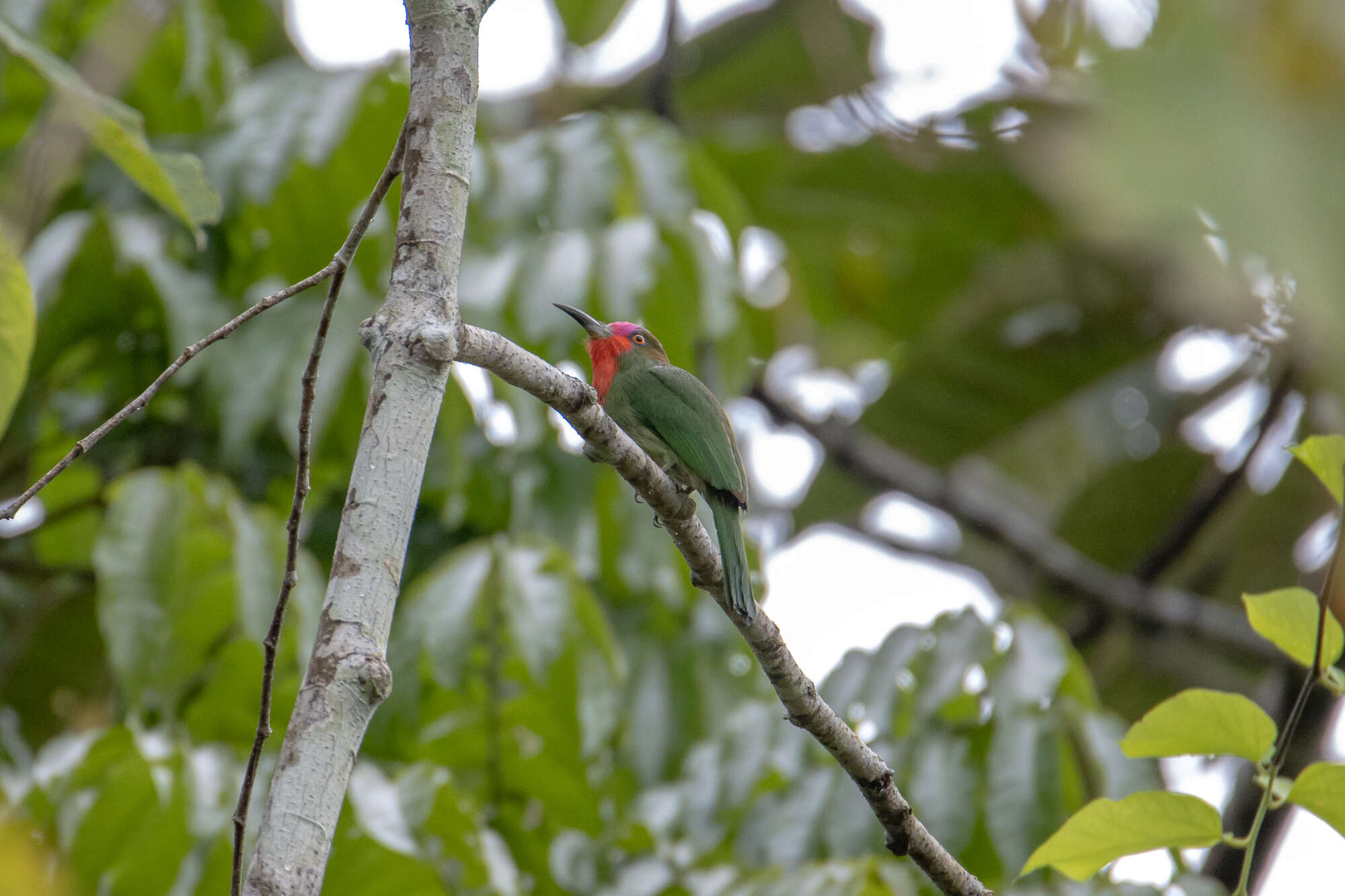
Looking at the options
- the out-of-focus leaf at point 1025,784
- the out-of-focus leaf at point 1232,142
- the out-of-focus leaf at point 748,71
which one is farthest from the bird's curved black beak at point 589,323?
the out-of-focus leaf at point 748,71

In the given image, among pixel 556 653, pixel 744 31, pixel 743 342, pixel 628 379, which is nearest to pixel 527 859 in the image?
pixel 556 653

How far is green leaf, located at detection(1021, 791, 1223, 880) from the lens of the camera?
5.71 feet

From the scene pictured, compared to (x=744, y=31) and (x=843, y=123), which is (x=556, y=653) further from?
(x=744, y=31)

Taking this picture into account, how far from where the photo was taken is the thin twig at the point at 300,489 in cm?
153

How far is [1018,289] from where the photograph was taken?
7.35m

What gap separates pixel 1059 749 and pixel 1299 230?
10.5ft

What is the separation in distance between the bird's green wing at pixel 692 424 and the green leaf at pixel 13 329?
1354mm

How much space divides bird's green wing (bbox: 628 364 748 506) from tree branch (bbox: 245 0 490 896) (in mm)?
1402

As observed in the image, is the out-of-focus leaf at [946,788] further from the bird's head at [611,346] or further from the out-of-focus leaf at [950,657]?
the bird's head at [611,346]

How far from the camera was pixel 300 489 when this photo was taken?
1603 mm

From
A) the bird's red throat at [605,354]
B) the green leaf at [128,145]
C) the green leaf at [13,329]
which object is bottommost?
the bird's red throat at [605,354]

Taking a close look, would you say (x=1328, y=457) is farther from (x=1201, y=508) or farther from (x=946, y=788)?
(x=1201, y=508)

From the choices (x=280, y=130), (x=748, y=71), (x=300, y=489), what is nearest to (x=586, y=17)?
(x=280, y=130)

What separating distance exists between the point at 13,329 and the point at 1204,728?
2.02 metres
